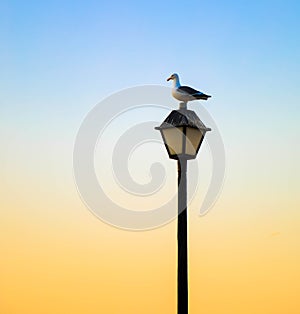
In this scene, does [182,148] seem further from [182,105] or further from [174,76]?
[174,76]

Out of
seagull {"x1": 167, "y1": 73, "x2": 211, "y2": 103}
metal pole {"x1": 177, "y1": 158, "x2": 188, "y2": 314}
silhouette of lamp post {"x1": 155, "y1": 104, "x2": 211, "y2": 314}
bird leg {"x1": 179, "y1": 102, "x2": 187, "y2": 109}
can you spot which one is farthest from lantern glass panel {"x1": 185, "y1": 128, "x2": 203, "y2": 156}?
seagull {"x1": 167, "y1": 73, "x2": 211, "y2": 103}

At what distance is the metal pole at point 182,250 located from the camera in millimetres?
5043

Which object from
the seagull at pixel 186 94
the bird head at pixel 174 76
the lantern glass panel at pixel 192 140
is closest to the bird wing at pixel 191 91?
the seagull at pixel 186 94

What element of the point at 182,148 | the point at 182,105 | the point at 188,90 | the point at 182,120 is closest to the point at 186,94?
the point at 188,90

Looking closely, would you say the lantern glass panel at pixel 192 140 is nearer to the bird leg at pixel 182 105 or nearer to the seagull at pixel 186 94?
the bird leg at pixel 182 105

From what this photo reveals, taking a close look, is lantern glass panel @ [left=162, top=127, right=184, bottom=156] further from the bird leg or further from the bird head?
the bird head

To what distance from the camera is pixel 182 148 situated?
17.4 feet

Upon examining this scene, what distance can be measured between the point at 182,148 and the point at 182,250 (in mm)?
1144

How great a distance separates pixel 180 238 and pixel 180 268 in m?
0.33

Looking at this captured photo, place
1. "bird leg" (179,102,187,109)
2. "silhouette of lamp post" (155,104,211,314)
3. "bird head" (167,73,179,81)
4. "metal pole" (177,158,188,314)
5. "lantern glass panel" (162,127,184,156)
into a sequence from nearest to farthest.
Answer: "metal pole" (177,158,188,314)
"silhouette of lamp post" (155,104,211,314)
"lantern glass panel" (162,127,184,156)
"bird leg" (179,102,187,109)
"bird head" (167,73,179,81)

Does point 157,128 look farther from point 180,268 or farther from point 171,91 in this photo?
point 180,268

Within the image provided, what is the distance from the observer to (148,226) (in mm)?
5984

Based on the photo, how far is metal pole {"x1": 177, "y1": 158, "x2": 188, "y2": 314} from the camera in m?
5.04

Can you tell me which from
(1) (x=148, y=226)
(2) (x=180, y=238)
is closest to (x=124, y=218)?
(1) (x=148, y=226)
